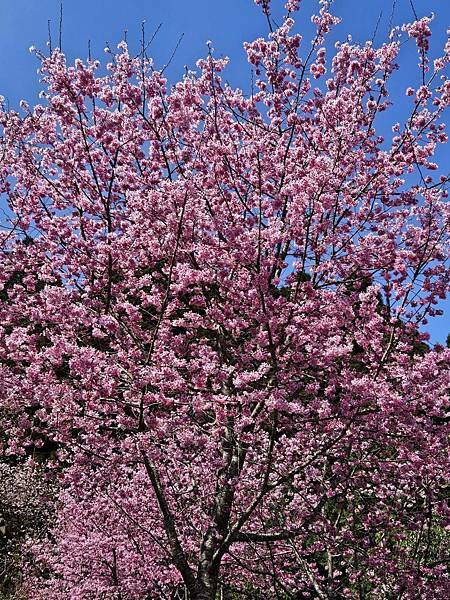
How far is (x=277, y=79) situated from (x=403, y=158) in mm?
1950

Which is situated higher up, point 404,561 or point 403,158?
point 403,158

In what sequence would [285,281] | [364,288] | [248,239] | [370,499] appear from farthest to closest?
[370,499] < [364,288] < [285,281] < [248,239]

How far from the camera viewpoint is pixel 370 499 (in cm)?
759

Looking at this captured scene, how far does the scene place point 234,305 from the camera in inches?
227

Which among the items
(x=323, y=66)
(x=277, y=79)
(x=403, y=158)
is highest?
(x=323, y=66)

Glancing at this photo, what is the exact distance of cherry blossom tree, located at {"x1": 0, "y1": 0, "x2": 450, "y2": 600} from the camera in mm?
5078

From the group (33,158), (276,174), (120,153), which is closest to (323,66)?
(276,174)

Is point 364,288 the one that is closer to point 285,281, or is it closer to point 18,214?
point 285,281

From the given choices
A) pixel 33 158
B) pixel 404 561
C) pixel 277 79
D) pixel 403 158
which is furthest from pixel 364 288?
pixel 33 158

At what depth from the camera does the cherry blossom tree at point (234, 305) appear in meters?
5.08

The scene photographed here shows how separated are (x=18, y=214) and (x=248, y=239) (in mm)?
3536

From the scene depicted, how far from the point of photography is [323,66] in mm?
7121

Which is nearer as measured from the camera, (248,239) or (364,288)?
(248,239)

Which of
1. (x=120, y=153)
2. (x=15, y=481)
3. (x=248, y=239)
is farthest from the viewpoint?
(x=15, y=481)
